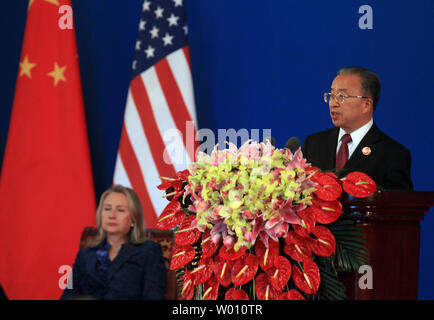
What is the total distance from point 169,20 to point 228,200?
8.58ft

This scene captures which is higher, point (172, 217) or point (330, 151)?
point (330, 151)

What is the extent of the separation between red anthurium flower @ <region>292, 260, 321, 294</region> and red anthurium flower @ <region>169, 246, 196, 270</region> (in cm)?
26

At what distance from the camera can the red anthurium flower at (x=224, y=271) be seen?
123 cm

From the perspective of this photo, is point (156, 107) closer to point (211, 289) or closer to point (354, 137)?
point (354, 137)

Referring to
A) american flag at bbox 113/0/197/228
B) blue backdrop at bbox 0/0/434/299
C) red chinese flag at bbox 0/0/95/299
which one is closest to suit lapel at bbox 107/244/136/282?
american flag at bbox 113/0/197/228

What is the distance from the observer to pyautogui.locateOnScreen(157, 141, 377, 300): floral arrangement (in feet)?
3.89

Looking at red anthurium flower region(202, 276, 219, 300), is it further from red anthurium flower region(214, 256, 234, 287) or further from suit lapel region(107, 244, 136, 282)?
suit lapel region(107, 244, 136, 282)

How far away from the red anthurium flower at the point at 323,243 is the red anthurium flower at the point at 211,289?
242mm

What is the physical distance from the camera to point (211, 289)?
1.28 meters

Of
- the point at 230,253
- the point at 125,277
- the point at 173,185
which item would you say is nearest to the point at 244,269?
the point at 230,253

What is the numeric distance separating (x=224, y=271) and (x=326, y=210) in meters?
0.26

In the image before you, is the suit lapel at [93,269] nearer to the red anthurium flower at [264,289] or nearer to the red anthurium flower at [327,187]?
the red anthurium flower at [264,289]
